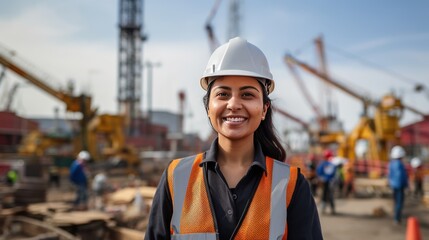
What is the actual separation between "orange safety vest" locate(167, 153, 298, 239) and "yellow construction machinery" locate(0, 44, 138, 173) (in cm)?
2064

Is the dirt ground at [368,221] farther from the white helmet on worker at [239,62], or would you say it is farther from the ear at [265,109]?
the white helmet on worker at [239,62]

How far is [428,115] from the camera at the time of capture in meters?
32.6

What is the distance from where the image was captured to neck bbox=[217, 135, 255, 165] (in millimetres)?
1624

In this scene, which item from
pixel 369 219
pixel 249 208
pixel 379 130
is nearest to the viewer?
pixel 249 208

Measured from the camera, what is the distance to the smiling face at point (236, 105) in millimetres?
1527

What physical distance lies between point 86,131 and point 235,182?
22.2 metres

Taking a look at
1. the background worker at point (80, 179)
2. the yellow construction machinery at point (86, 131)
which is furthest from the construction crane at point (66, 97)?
the background worker at point (80, 179)

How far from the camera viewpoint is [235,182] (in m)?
1.56

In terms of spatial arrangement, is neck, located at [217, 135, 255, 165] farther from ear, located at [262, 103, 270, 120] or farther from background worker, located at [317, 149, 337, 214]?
background worker, located at [317, 149, 337, 214]

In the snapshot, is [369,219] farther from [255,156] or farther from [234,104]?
[234,104]

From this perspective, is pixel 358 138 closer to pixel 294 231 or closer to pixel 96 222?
pixel 96 222

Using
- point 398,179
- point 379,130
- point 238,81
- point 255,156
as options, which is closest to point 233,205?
point 255,156

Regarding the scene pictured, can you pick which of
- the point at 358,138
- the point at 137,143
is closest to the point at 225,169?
the point at 358,138

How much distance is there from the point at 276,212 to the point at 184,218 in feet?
1.21
